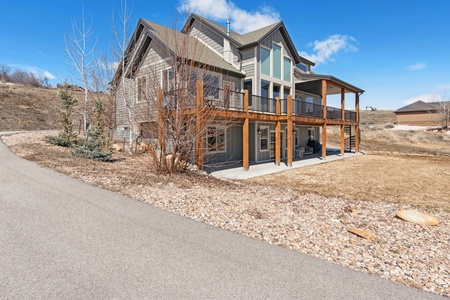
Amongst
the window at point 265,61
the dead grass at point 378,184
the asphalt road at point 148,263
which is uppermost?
the window at point 265,61

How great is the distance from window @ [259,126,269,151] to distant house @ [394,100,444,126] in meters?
43.6

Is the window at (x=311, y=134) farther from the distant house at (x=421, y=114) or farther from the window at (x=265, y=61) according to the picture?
the distant house at (x=421, y=114)

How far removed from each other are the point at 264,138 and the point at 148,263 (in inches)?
560

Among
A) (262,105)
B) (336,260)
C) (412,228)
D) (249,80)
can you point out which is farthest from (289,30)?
(336,260)

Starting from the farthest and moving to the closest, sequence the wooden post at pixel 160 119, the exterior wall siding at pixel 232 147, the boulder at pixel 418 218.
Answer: the exterior wall siding at pixel 232 147, the wooden post at pixel 160 119, the boulder at pixel 418 218

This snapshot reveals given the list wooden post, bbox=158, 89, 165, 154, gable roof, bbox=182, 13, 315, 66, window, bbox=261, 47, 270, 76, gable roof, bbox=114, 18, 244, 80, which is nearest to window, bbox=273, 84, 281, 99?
window, bbox=261, 47, 270, 76

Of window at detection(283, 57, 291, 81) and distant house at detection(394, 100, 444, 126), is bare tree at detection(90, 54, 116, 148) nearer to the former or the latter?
window at detection(283, 57, 291, 81)

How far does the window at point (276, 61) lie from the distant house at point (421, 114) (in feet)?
139

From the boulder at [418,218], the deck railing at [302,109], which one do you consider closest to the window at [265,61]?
the deck railing at [302,109]

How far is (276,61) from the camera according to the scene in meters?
16.8

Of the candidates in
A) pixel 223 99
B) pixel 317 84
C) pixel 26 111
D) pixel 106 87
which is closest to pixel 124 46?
pixel 106 87

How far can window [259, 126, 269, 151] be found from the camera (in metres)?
16.5

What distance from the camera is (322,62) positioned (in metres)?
25.5

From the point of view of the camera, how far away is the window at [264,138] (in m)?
16.5
